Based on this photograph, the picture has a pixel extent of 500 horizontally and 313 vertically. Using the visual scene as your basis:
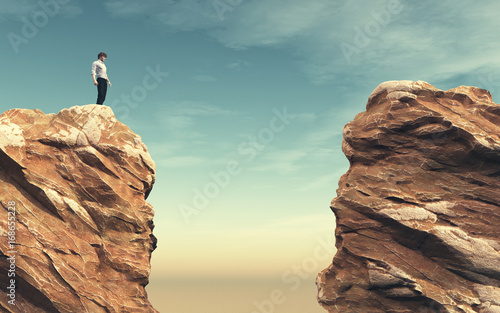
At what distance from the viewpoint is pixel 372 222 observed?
2503 centimetres

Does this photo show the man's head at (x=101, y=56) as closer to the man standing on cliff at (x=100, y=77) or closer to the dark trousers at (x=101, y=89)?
the man standing on cliff at (x=100, y=77)

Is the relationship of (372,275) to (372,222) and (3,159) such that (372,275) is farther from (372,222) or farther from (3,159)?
(3,159)

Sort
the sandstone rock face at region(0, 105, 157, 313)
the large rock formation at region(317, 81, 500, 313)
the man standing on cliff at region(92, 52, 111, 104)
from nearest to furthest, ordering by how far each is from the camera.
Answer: the sandstone rock face at region(0, 105, 157, 313) < the large rock formation at region(317, 81, 500, 313) < the man standing on cliff at region(92, 52, 111, 104)

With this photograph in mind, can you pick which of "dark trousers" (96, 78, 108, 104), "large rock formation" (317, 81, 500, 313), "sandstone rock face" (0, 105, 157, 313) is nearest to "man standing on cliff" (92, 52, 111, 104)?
"dark trousers" (96, 78, 108, 104)

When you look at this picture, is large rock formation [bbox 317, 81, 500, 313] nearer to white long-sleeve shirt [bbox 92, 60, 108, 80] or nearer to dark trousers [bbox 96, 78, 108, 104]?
dark trousers [bbox 96, 78, 108, 104]

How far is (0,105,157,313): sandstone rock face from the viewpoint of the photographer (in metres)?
23.3

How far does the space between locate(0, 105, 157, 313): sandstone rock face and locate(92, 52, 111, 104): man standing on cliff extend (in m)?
1.07

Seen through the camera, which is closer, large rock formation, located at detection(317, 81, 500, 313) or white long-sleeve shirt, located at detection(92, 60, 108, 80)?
large rock formation, located at detection(317, 81, 500, 313)

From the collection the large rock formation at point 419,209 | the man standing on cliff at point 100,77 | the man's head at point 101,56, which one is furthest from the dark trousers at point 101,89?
the large rock formation at point 419,209

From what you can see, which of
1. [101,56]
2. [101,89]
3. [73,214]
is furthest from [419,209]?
[101,56]

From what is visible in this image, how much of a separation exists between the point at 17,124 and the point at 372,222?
20181 mm

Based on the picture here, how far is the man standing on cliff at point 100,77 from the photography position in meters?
28.2

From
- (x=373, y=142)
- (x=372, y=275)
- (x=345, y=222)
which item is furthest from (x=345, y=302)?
(x=373, y=142)

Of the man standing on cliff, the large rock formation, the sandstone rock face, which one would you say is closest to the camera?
the sandstone rock face
